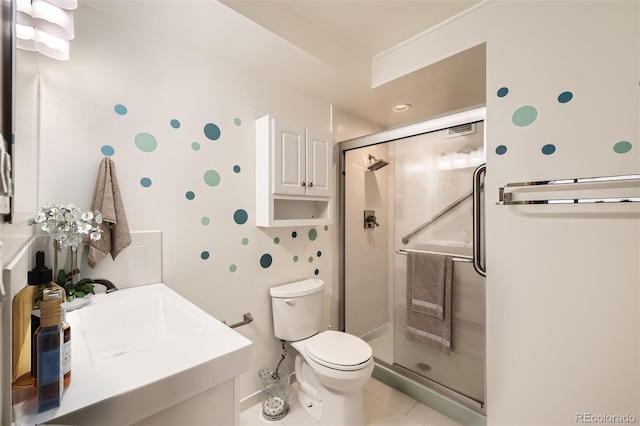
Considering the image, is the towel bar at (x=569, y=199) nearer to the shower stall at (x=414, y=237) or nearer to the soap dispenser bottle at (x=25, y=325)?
the shower stall at (x=414, y=237)

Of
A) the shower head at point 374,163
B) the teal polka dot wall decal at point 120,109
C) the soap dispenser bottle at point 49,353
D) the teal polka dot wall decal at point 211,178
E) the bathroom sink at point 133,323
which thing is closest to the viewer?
the soap dispenser bottle at point 49,353

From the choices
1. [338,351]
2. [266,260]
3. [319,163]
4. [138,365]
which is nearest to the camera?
[138,365]

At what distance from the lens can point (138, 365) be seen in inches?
24.0

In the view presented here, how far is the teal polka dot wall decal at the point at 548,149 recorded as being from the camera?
1.26 metres

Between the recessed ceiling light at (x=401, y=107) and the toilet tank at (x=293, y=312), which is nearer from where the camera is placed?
the toilet tank at (x=293, y=312)

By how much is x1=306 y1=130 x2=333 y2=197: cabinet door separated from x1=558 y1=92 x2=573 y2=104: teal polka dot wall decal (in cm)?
130

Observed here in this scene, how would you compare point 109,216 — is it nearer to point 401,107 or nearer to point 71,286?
point 71,286

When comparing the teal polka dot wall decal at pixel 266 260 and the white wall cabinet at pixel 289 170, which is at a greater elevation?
the white wall cabinet at pixel 289 170

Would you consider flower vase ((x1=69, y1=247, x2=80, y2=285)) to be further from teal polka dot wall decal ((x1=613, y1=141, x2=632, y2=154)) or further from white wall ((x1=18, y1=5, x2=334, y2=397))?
teal polka dot wall decal ((x1=613, y1=141, x2=632, y2=154))

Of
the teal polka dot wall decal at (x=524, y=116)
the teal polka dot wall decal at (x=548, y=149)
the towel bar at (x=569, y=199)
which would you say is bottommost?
the towel bar at (x=569, y=199)

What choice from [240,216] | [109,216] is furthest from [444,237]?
[109,216]

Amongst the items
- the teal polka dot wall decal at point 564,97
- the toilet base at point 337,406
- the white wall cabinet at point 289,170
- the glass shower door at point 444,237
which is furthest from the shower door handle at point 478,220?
the white wall cabinet at point 289,170

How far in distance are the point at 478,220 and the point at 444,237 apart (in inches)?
13.3

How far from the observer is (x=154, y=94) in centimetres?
140
